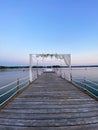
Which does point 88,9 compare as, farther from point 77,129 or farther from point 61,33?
point 77,129

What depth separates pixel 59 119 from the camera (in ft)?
11.0

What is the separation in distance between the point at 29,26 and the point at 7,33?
357cm

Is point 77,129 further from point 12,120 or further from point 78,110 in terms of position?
point 12,120

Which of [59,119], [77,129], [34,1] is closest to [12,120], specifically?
[59,119]

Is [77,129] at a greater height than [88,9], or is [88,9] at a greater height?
[88,9]

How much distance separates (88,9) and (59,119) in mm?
11439

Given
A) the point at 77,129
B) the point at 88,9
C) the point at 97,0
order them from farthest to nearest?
the point at 88,9 < the point at 97,0 < the point at 77,129

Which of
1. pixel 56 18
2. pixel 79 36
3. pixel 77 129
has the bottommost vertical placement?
pixel 77 129

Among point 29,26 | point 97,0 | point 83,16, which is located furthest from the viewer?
point 29,26

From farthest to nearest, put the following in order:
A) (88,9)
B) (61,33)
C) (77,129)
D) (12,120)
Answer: (61,33) → (88,9) → (12,120) → (77,129)

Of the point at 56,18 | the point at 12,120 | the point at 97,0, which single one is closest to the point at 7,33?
the point at 56,18

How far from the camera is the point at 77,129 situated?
2.84 metres

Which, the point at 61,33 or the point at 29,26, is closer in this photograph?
the point at 29,26

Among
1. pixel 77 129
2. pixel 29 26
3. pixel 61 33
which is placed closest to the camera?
pixel 77 129
